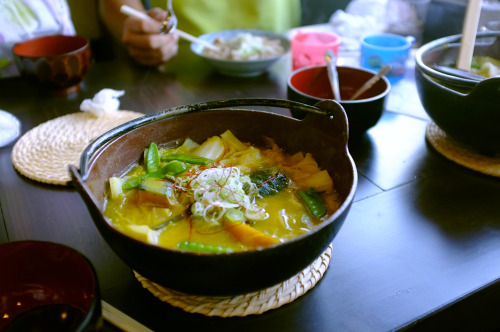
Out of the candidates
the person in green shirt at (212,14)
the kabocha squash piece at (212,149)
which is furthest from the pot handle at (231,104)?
the person in green shirt at (212,14)

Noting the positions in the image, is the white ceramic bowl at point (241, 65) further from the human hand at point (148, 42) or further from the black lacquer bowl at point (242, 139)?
the black lacquer bowl at point (242, 139)

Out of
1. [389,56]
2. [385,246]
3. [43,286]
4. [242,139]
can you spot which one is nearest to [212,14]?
[389,56]

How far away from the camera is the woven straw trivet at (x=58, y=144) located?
1437 mm

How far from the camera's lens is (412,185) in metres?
1.37

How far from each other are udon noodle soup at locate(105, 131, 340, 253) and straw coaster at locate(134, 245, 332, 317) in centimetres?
11

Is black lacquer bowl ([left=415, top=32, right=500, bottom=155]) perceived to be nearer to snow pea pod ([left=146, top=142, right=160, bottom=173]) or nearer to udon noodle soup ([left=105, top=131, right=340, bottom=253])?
udon noodle soup ([left=105, top=131, right=340, bottom=253])

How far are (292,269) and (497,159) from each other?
1.05 metres

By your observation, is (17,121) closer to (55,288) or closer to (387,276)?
(55,288)

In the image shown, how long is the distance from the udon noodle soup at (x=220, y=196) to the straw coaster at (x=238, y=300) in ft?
0.36

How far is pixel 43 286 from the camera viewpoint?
919 mm

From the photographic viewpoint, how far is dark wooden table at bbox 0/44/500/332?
0.92 metres

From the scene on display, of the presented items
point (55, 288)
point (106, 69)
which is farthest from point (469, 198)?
point (106, 69)

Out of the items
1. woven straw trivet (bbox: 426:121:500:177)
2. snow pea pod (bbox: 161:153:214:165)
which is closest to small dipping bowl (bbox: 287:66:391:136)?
woven straw trivet (bbox: 426:121:500:177)

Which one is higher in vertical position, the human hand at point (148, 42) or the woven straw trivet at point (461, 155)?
the human hand at point (148, 42)
